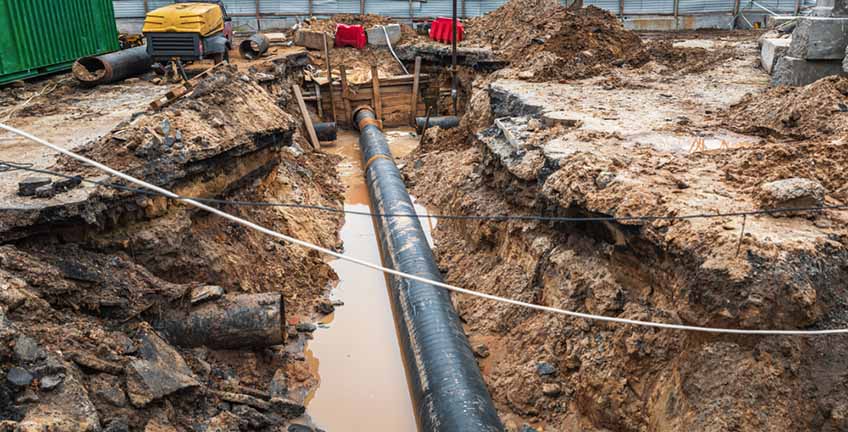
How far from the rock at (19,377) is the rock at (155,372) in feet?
2.47

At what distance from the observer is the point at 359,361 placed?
6992 millimetres

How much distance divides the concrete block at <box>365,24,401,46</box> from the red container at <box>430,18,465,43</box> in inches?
46.9

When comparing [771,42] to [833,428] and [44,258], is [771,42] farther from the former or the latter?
[44,258]

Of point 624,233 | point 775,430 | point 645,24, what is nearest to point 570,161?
point 624,233

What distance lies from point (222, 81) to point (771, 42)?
10240 millimetres

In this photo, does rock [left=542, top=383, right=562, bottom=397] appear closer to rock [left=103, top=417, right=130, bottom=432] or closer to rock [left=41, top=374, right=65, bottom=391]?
rock [left=103, top=417, right=130, bottom=432]

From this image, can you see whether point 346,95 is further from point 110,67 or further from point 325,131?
point 110,67

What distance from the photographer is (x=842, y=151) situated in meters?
5.77

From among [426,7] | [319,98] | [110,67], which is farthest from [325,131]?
[426,7]

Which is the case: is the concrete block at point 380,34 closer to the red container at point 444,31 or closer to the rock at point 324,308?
the red container at point 444,31

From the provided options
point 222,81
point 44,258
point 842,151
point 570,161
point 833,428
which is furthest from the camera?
point 222,81

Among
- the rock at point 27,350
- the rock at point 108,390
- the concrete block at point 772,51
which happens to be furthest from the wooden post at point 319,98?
the rock at point 27,350

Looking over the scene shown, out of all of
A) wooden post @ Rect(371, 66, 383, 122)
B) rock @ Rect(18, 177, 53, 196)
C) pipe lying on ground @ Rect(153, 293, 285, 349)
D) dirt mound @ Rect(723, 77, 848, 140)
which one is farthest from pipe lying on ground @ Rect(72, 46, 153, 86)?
dirt mound @ Rect(723, 77, 848, 140)

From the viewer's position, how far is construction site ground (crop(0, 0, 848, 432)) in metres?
4.19
